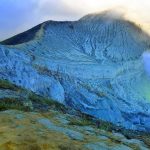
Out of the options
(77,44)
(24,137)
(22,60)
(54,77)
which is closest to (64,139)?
(24,137)

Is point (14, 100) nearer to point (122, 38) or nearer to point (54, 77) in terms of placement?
point (54, 77)

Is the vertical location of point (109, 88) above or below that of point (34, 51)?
below

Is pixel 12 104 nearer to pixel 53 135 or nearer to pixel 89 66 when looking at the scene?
pixel 53 135

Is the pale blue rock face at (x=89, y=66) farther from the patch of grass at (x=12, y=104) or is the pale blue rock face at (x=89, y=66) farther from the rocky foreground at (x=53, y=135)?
the rocky foreground at (x=53, y=135)

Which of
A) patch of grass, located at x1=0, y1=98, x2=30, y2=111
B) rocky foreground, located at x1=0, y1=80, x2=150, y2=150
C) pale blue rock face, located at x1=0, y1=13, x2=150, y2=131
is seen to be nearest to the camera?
rocky foreground, located at x1=0, y1=80, x2=150, y2=150

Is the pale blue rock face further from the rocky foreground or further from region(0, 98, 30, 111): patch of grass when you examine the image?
the rocky foreground

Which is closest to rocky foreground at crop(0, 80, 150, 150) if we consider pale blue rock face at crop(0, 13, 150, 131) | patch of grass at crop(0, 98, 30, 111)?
patch of grass at crop(0, 98, 30, 111)

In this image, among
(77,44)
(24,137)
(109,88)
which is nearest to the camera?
(24,137)
